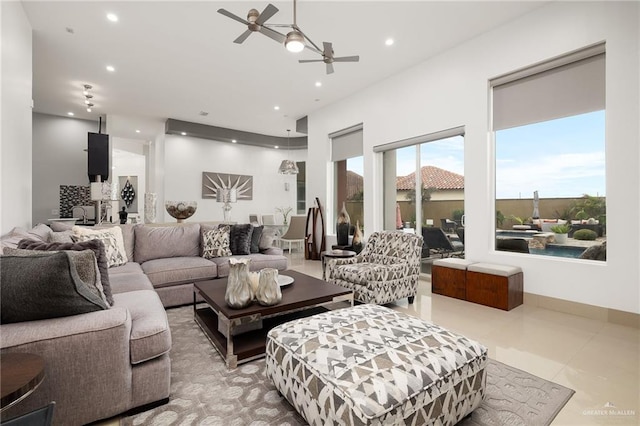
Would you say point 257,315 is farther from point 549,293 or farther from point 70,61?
point 70,61

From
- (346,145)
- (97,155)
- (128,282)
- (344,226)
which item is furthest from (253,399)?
(97,155)

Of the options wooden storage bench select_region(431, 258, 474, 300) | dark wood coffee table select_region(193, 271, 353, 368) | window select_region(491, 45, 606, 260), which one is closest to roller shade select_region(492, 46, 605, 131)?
window select_region(491, 45, 606, 260)

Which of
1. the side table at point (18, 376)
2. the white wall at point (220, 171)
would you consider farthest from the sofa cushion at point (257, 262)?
the white wall at point (220, 171)

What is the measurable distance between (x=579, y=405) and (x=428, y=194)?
11.3 ft

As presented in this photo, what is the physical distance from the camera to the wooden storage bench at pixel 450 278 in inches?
146

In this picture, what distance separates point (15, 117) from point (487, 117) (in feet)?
17.9

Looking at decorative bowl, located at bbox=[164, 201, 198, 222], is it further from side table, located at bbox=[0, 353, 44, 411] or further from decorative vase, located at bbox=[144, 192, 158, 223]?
side table, located at bbox=[0, 353, 44, 411]

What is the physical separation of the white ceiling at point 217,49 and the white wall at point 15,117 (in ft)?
1.57

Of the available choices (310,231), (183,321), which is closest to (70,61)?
(183,321)

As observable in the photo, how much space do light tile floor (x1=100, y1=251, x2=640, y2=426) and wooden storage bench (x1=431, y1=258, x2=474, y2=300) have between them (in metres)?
0.15

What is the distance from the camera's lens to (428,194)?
4.84 metres

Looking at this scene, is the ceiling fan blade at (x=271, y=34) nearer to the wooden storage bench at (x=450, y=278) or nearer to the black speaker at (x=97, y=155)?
the wooden storage bench at (x=450, y=278)

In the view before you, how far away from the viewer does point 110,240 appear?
11.3 feet

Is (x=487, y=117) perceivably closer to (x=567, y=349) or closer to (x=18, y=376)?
(x=567, y=349)
